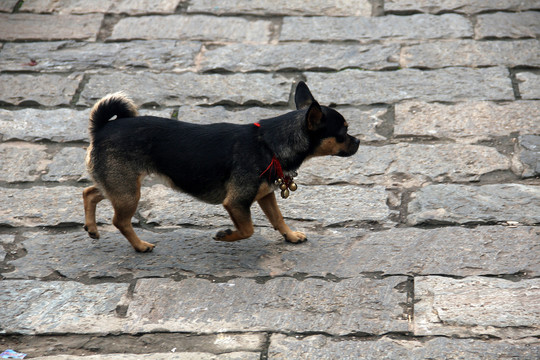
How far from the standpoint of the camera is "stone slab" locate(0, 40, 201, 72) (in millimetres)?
6730

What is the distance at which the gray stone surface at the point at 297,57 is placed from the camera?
662 centimetres

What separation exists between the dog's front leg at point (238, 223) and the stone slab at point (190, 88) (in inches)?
79.7

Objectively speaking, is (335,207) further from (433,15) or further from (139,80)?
(433,15)

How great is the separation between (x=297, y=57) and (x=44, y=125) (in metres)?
2.47

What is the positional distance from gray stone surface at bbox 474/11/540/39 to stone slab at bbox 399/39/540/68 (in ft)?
0.52

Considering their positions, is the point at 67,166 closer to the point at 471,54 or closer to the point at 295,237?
the point at 295,237

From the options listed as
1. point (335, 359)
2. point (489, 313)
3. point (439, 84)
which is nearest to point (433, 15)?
point (439, 84)

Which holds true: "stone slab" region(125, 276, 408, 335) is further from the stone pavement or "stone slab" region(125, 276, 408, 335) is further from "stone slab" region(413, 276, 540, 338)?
"stone slab" region(413, 276, 540, 338)

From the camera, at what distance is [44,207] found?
16.2 ft

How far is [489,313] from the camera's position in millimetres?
3734

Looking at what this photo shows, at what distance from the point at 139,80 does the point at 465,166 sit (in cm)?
310

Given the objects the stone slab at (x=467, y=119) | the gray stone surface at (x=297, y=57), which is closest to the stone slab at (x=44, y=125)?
the gray stone surface at (x=297, y=57)

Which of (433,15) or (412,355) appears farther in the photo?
(433,15)

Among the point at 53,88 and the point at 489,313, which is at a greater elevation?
the point at 489,313
